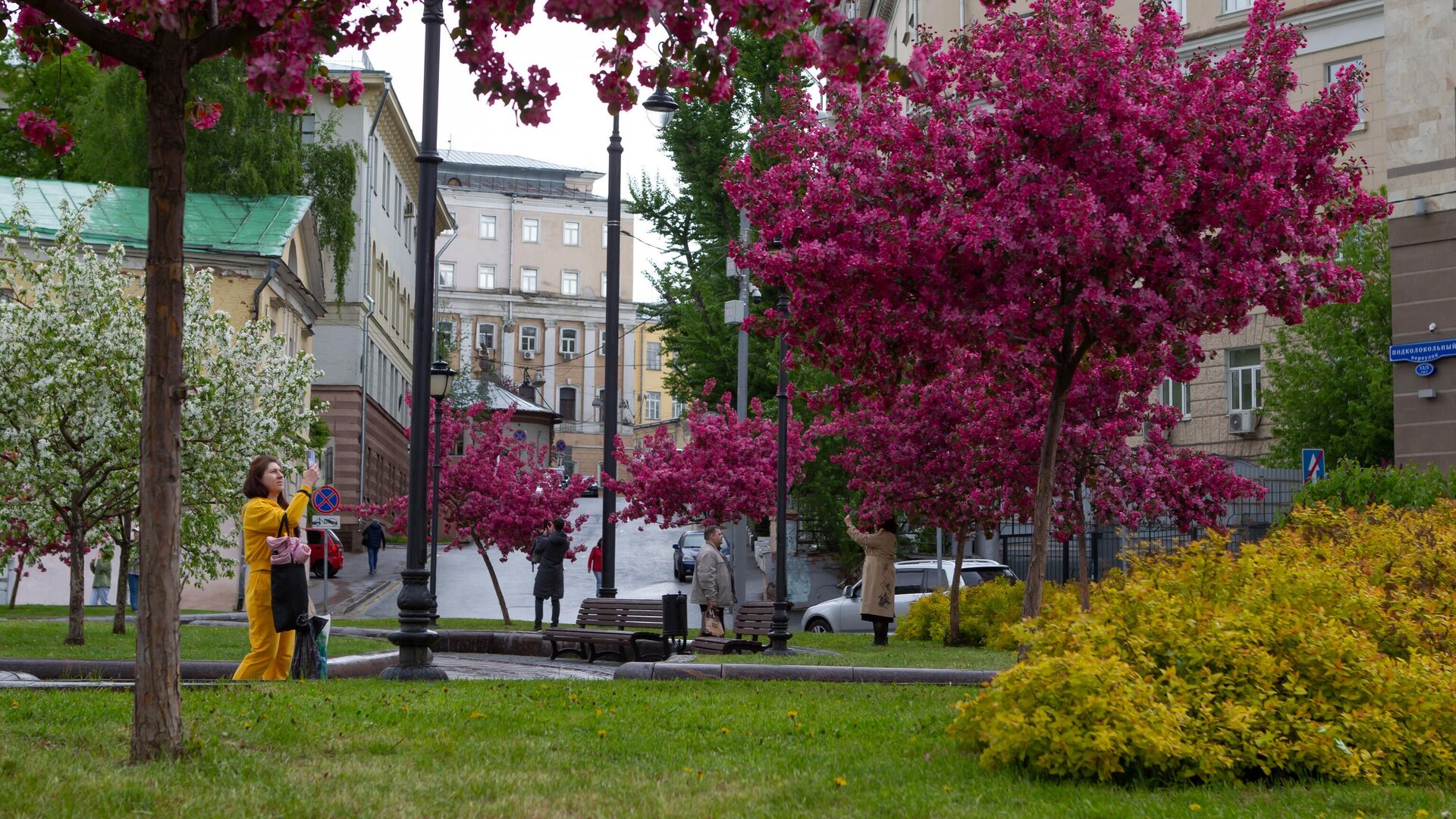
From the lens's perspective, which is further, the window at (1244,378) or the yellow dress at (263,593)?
the window at (1244,378)

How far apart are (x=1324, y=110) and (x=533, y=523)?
2164 cm

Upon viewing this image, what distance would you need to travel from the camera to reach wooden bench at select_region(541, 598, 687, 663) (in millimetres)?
18391

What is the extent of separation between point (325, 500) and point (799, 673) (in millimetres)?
23805

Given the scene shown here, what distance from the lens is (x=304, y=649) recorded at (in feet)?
40.2

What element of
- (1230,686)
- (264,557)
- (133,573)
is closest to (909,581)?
(133,573)

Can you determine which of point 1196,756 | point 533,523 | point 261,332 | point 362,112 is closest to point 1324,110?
point 1196,756

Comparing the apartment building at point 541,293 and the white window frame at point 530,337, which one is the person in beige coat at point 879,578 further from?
the white window frame at point 530,337

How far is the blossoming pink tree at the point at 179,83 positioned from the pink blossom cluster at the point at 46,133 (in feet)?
1.98

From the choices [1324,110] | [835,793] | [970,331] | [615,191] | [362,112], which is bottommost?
[835,793]

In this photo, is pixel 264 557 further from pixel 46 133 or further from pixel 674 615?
pixel 674 615

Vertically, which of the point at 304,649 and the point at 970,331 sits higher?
the point at 970,331

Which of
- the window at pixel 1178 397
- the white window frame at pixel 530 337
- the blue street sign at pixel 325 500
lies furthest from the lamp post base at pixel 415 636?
the white window frame at pixel 530 337

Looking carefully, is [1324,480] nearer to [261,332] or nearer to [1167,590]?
[1167,590]

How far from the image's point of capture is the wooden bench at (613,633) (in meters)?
18.4
